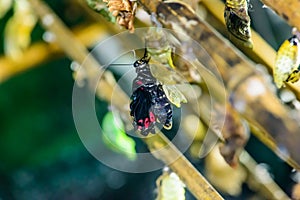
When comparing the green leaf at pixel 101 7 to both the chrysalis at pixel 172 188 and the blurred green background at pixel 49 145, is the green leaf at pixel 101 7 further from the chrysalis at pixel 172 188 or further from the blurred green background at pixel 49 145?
the blurred green background at pixel 49 145

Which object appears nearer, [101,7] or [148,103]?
[148,103]

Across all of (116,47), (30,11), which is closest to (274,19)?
(116,47)

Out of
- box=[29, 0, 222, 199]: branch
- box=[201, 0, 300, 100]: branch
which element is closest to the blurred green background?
box=[29, 0, 222, 199]: branch

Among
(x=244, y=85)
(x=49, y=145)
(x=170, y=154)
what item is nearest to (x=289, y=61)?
(x=244, y=85)

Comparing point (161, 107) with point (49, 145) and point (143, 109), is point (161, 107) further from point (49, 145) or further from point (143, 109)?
point (49, 145)

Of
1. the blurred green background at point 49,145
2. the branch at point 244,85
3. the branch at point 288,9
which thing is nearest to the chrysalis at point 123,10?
the branch at point 244,85

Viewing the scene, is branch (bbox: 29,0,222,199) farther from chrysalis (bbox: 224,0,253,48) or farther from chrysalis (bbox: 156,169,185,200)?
chrysalis (bbox: 224,0,253,48)
